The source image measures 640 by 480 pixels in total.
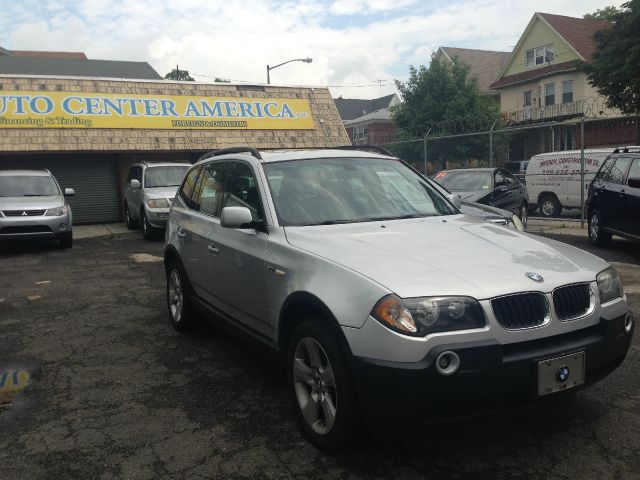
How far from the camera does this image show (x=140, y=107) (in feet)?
61.0

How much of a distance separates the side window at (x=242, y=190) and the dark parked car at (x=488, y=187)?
906cm

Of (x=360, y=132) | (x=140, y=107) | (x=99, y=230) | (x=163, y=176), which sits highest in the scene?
(x=360, y=132)

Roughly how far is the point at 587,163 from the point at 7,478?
15482 millimetres

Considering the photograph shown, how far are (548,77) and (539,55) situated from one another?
8.72ft

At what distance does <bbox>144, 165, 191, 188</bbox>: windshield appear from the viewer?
1391 centimetres

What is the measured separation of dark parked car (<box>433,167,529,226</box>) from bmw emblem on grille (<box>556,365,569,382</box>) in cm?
1023

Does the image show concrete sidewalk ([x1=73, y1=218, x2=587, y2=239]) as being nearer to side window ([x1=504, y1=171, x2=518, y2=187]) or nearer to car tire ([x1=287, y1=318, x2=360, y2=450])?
side window ([x1=504, y1=171, x2=518, y2=187])

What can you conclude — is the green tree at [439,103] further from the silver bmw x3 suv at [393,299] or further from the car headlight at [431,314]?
the car headlight at [431,314]

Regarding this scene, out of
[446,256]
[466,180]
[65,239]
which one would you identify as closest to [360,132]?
[466,180]

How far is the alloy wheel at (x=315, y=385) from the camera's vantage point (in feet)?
10.4

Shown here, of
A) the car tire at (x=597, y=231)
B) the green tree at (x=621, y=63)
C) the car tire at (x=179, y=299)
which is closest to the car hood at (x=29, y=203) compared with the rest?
the car tire at (x=179, y=299)

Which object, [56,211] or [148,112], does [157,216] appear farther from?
[148,112]

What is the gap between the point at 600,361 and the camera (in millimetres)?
3135

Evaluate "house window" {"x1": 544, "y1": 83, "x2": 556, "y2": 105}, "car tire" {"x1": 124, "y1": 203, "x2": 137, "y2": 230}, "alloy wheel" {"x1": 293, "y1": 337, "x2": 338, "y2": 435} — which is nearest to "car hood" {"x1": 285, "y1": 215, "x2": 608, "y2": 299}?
"alloy wheel" {"x1": 293, "y1": 337, "x2": 338, "y2": 435}
